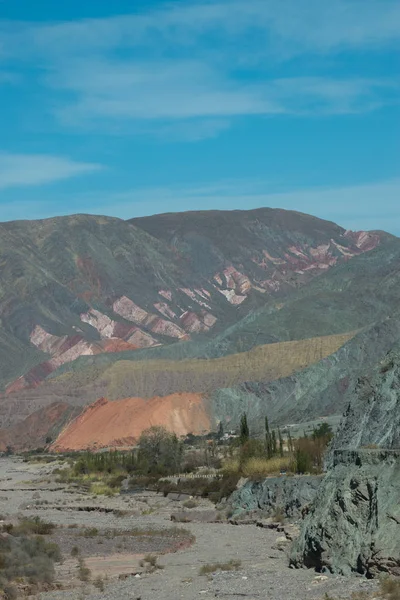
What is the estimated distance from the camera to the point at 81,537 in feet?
137

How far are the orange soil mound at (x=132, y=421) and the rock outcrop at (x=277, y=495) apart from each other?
7859cm

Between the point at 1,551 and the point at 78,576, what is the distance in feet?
9.99

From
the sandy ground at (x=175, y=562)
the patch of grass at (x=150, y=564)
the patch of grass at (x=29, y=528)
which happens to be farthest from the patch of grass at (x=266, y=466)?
the patch of grass at (x=150, y=564)

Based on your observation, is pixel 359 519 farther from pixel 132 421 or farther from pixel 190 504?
pixel 132 421

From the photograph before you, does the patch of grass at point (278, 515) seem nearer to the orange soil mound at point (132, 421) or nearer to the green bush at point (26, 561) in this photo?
the green bush at point (26, 561)

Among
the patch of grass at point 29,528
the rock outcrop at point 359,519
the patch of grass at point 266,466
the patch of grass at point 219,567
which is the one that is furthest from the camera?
the patch of grass at point 266,466

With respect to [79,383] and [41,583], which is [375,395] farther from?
[79,383]

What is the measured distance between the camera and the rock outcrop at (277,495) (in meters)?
41.6

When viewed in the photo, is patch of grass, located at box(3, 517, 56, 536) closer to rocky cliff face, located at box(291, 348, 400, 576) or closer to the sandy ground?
the sandy ground

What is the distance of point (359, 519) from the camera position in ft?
77.0

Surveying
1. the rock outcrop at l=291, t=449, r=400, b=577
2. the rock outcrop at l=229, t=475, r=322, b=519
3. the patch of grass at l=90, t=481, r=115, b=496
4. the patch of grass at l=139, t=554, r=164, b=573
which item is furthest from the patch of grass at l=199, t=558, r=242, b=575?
the patch of grass at l=90, t=481, r=115, b=496

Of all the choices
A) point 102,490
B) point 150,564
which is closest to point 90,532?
point 150,564

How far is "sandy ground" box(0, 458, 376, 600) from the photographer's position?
23703mm

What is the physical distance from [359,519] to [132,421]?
4411 inches
